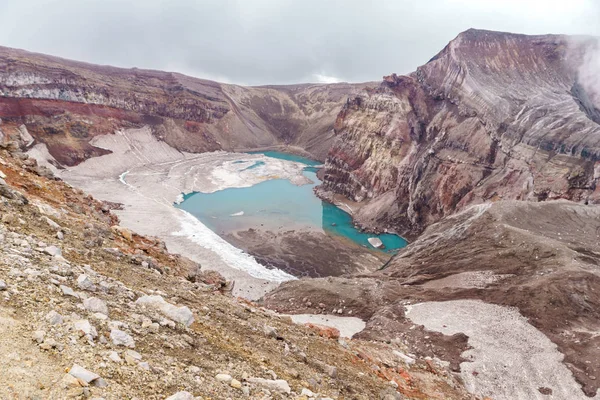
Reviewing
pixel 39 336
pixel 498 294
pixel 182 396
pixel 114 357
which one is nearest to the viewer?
pixel 182 396

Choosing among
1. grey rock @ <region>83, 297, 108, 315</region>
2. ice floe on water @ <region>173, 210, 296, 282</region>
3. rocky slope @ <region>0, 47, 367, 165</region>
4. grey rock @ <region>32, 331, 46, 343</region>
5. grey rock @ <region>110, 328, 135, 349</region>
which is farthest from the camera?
rocky slope @ <region>0, 47, 367, 165</region>

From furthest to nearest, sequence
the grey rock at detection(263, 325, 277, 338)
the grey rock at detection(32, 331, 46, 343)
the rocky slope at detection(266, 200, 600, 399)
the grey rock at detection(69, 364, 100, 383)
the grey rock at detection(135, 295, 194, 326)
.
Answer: the rocky slope at detection(266, 200, 600, 399) < the grey rock at detection(263, 325, 277, 338) < the grey rock at detection(135, 295, 194, 326) < the grey rock at detection(32, 331, 46, 343) < the grey rock at detection(69, 364, 100, 383)

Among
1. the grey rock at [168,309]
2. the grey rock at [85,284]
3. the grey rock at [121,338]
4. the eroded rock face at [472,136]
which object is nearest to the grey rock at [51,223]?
the grey rock at [85,284]

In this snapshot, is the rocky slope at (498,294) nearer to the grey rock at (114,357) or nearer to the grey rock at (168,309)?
the grey rock at (168,309)

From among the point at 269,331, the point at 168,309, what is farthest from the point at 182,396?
the point at 269,331

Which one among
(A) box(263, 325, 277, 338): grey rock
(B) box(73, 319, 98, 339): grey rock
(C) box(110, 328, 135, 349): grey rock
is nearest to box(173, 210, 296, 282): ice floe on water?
(A) box(263, 325, 277, 338): grey rock

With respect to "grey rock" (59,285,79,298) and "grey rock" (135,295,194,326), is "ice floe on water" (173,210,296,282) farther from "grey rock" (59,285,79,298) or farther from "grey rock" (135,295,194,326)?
"grey rock" (59,285,79,298)

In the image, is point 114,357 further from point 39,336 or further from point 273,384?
point 273,384
